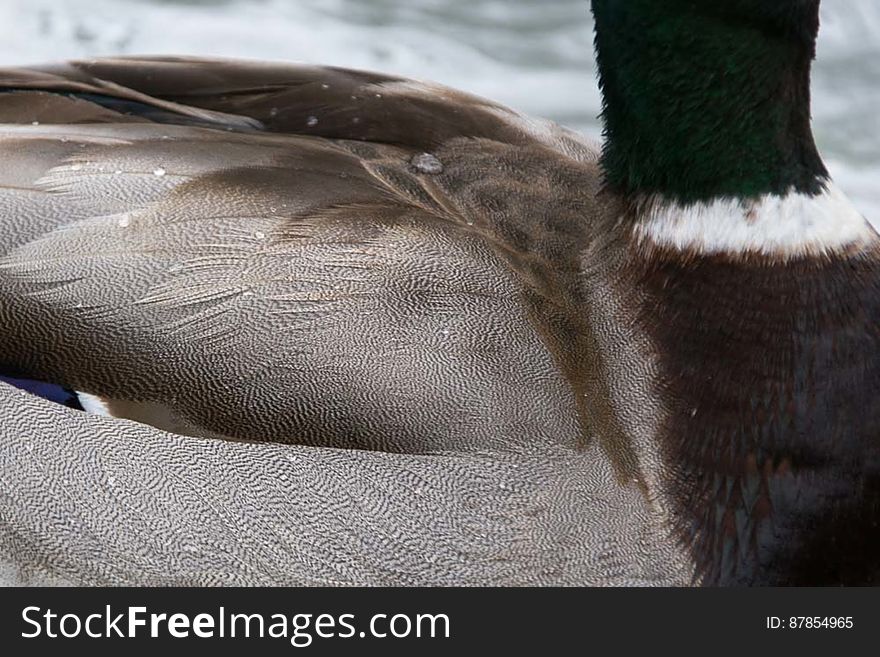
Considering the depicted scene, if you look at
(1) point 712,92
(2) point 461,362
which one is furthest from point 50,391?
(1) point 712,92

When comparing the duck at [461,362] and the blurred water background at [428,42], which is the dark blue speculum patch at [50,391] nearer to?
the duck at [461,362]

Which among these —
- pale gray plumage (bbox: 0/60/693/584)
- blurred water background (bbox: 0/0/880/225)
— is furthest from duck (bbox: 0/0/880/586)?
blurred water background (bbox: 0/0/880/225)

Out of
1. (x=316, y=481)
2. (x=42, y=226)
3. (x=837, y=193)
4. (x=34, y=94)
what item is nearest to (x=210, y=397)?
(x=316, y=481)

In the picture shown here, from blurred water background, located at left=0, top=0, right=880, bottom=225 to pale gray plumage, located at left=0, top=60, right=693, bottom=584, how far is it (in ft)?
8.97

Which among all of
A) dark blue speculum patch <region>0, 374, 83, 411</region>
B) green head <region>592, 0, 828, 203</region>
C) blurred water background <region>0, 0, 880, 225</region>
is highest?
green head <region>592, 0, 828, 203</region>

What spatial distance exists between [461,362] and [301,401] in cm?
31

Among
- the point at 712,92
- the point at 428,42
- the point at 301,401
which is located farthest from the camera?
the point at 428,42

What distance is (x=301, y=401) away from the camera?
2.78 meters

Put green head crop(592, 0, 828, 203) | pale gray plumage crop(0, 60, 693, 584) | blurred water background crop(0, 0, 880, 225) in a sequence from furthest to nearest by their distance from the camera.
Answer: blurred water background crop(0, 0, 880, 225) → green head crop(592, 0, 828, 203) → pale gray plumage crop(0, 60, 693, 584)

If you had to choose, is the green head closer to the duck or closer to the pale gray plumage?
the duck

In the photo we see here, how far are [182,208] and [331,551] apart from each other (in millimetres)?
741

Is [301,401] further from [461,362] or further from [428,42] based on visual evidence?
[428,42]

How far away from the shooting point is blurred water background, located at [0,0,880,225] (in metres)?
5.74

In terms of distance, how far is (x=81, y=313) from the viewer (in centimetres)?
281
